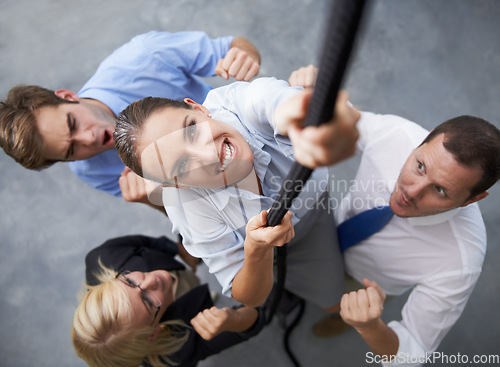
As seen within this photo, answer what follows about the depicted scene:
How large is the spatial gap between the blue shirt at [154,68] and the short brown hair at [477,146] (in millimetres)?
748

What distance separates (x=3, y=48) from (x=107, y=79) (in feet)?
5.05

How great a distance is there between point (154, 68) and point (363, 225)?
32.6 inches

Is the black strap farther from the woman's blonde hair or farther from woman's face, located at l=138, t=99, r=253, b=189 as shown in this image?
the woman's blonde hair

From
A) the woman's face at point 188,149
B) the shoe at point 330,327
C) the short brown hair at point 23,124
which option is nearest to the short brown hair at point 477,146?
the woman's face at point 188,149

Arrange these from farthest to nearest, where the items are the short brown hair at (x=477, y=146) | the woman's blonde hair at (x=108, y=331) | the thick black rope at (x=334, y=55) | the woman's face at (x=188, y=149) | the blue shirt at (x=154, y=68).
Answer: the blue shirt at (x=154, y=68) → the woman's blonde hair at (x=108, y=331) → the short brown hair at (x=477, y=146) → the woman's face at (x=188, y=149) → the thick black rope at (x=334, y=55)

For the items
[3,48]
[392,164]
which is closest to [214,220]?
[392,164]

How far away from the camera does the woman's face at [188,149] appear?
64cm

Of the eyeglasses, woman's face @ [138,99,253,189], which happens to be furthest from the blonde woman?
woman's face @ [138,99,253,189]

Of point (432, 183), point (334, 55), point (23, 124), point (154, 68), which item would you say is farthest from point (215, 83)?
point (334, 55)

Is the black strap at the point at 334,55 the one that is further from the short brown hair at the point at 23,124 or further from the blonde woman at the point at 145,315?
the short brown hair at the point at 23,124

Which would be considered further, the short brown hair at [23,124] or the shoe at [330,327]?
the shoe at [330,327]

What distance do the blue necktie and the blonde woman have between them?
0.39 metres

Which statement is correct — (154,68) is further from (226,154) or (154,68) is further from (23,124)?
(226,154)

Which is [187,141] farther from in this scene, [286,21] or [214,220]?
[286,21]
